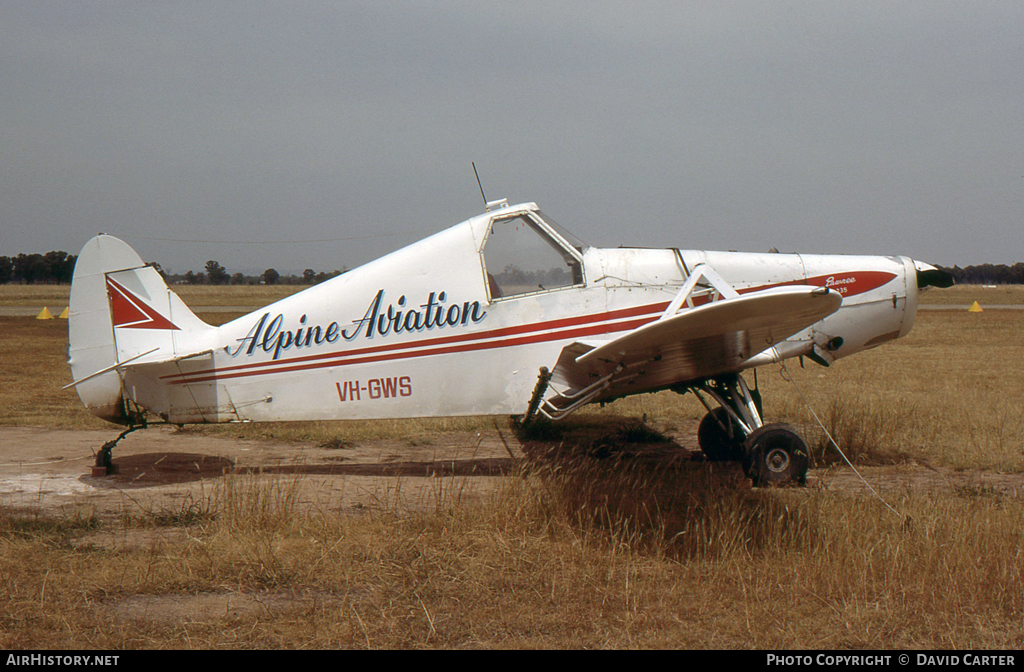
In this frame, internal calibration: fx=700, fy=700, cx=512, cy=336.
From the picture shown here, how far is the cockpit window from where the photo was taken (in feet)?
21.1

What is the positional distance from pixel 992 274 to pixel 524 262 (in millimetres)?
135758

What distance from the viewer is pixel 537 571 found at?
176 inches

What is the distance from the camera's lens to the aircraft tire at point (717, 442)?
760 cm

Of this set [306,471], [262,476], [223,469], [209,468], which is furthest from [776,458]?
[209,468]

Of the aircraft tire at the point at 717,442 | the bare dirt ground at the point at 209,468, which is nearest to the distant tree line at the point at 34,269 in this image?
the bare dirt ground at the point at 209,468

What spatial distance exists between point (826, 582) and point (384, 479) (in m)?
4.08

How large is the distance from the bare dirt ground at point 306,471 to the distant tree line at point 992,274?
117 meters

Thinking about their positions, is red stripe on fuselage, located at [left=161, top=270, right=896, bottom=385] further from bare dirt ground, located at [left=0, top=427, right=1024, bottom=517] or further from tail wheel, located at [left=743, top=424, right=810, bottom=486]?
tail wheel, located at [left=743, top=424, right=810, bottom=486]

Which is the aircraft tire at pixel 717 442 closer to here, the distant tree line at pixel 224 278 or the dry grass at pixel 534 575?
the dry grass at pixel 534 575

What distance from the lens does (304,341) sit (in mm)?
6582

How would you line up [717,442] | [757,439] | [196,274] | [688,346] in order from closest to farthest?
1. [688,346]
2. [757,439]
3. [717,442]
4. [196,274]

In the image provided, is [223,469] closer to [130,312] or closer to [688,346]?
[130,312]
